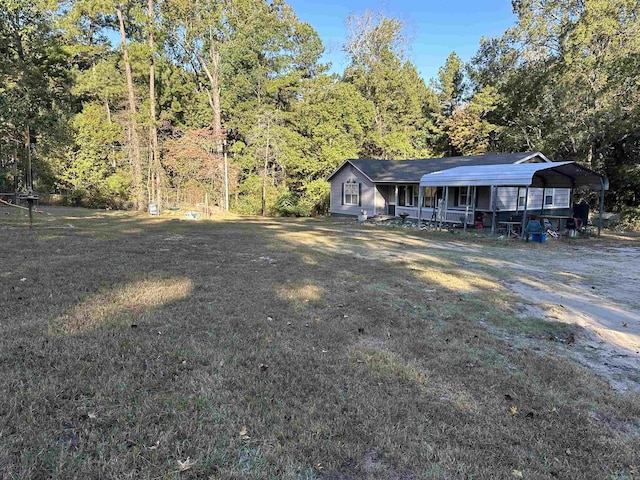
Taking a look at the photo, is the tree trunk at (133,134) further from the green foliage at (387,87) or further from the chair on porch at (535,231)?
the chair on porch at (535,231)

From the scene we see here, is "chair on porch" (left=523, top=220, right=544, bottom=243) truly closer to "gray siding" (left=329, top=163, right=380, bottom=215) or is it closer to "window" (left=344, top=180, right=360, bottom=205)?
"gray siding" (left=329, top=163, right=380, bottom=215)

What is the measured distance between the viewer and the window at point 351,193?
2367cm

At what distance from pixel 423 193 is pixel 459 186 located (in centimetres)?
387

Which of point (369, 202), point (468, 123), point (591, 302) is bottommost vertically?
point (591, 302)

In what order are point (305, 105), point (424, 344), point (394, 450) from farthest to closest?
1. point (305, 105)
2. point (424, 344)
3. point (394, 450)

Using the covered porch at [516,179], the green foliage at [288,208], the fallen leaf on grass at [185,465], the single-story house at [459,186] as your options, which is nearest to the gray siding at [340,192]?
the single-story house at [459,186]

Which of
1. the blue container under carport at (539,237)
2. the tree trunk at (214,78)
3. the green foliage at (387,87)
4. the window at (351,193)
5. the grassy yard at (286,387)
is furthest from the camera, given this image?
the green foliage at (387,87)

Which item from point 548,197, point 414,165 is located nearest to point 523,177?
point 548,197

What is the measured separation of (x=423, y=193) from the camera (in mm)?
21781

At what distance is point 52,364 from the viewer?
10.1 ft

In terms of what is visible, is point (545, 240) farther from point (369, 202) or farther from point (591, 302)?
point (369, 202)

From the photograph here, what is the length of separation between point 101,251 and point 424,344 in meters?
6.71

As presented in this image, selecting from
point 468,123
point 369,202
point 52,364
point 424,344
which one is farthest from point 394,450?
point 468,123

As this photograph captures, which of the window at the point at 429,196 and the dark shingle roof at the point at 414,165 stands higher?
the dark shingle roof at the point at 414,165
